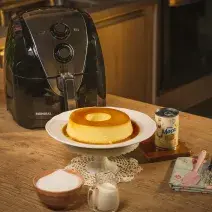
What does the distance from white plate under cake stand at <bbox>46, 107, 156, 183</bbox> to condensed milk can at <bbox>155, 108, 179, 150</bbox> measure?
4 cm

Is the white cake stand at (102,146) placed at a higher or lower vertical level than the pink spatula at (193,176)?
higher

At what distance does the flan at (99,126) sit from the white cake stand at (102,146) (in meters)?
0.02

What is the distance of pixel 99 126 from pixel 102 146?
64mm

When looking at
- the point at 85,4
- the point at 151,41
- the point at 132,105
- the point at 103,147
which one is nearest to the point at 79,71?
the point at 132,105

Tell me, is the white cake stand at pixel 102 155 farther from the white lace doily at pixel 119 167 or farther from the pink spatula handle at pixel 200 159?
the pink spatula handle at pixel 200 159

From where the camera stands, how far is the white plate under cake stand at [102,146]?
Result: 4.43 feet

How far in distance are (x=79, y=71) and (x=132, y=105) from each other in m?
0.25

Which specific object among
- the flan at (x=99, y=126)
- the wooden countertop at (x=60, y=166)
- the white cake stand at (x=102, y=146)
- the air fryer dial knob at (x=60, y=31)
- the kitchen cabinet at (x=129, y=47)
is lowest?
the kitchen cabinet at (x=129, y=47)

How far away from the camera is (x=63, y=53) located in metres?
1.68

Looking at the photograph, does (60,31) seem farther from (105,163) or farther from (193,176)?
(193,176)

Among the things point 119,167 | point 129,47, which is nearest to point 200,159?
point 119,167

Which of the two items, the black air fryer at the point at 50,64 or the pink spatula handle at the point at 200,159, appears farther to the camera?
the black air fryer at the point at 50,64

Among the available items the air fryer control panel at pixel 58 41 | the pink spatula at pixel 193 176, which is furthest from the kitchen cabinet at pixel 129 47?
the pink spatula at pixel 193 176

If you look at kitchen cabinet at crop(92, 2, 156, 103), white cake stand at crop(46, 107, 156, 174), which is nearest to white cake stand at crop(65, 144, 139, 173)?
white cake stand at crop(46, 107, 156, 174)
